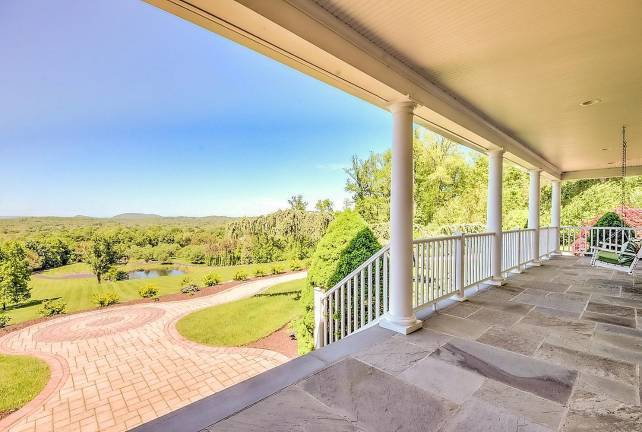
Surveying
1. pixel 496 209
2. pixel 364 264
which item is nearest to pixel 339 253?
pixel 364 264

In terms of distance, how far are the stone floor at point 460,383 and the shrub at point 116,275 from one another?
13284 millimetres

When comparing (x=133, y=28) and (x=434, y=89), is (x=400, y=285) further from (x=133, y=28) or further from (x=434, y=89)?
(x=133, y=28)

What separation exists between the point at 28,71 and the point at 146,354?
362 inches

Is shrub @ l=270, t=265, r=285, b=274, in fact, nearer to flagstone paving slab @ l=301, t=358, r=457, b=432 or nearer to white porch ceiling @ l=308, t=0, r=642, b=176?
white porch ceiling @ l=308, t=0, r=642, b=176

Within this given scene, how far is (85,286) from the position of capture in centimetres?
1134

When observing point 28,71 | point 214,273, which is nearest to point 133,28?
point 28,71

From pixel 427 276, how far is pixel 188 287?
475 inches

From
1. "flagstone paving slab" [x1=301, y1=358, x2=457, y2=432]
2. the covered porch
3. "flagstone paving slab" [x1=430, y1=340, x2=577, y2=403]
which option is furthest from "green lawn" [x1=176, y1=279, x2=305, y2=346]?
"flagstone paving slab" [x1=301, y1=358, x2=457, y2=432]

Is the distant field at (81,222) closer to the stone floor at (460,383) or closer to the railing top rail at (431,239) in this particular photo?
the railing top rail at (431,239)

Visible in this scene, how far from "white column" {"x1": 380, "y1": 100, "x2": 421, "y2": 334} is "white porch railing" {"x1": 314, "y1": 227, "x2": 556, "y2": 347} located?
321mm

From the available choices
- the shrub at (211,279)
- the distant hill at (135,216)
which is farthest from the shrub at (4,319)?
the shrub at (211,279)

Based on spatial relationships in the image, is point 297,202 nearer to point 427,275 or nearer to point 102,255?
point 102,255

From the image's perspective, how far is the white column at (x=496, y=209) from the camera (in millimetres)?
4645

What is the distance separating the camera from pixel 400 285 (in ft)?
9.48
